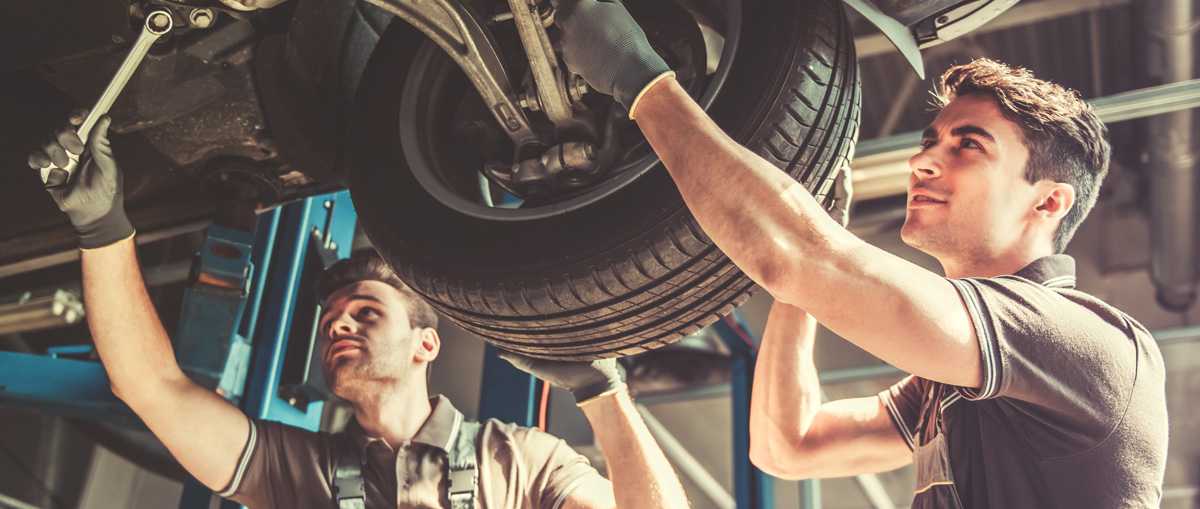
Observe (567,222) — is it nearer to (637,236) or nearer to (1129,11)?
(637,236)

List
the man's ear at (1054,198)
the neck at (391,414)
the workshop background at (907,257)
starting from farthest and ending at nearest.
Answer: the workshop background at (907,257) < the neck at (391,414) < the man's ear at (1054,198)

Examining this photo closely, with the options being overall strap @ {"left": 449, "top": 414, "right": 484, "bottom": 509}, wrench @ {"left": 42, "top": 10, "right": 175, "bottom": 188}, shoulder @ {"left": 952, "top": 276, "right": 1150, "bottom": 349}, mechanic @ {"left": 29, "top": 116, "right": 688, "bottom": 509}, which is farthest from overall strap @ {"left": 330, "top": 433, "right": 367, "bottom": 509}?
shoulder @ {"left": 952, "top": 276, "right": 1150, "bottom": 349}

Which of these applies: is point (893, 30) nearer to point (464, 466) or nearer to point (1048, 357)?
point (1048, 357)

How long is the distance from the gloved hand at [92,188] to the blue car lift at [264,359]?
37 centimetres

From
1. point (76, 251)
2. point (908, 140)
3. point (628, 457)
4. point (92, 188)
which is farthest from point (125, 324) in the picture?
point (908, 140)

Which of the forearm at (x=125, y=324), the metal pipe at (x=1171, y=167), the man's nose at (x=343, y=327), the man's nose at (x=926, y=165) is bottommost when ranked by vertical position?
the forearm at (x=125, y=324)

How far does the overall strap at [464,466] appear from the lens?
1.57m

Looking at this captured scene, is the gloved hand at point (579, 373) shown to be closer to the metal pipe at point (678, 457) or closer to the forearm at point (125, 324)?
the forearm at point (125, 324)

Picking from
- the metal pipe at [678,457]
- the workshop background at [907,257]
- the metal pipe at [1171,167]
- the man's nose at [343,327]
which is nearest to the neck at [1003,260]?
the man's nose at [343,327]

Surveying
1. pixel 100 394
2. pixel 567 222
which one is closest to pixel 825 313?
pixel 567 222

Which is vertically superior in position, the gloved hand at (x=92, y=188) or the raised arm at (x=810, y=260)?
the gloved hand at (x=92, y=188)

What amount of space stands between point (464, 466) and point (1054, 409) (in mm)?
918

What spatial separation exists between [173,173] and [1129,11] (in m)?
3.21

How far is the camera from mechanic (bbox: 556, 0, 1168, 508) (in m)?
0.96
